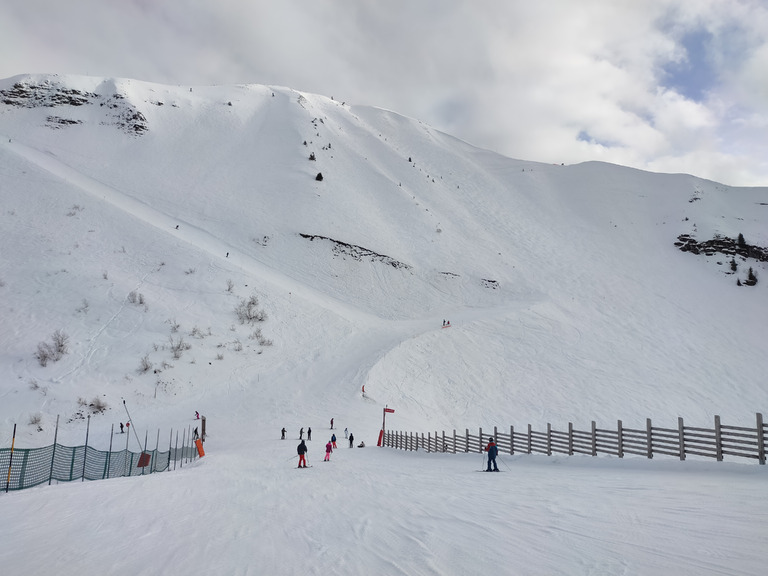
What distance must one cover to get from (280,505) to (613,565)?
7455mm

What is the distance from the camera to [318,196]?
7931 centimetres

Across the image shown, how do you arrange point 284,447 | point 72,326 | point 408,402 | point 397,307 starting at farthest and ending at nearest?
point 397,307 → point 72,326 → point 408,402 → point 284,447

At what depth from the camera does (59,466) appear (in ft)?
54.1

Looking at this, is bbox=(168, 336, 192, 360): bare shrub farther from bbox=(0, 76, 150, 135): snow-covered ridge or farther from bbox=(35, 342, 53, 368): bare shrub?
bbox=(0, 76, 150, 135): snow-covered ridge

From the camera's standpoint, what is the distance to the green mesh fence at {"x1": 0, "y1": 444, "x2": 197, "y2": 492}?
13.8 metres

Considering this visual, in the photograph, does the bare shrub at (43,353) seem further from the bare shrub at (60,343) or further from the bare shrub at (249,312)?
the bare shrub at (249,312)

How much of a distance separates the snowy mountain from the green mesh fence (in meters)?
1.41

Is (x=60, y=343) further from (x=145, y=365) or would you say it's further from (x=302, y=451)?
(x=302, y=451)

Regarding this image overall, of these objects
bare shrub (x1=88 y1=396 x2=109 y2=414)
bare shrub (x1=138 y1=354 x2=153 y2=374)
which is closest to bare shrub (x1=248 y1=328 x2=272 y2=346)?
bare shrub (x1=138 y1=354 x2=153 y2=374)

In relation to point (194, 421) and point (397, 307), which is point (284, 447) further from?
point (397, 307)

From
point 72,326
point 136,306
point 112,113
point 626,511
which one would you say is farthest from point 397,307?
point 112,113

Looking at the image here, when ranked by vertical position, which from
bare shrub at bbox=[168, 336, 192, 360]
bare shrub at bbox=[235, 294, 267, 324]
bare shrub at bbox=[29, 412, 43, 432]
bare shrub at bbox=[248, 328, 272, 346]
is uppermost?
bare shrub at bbox=[235, 294, 267, 324]

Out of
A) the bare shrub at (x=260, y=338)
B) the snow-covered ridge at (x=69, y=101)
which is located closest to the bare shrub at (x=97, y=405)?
the bare shrub at (x=260, y=338)

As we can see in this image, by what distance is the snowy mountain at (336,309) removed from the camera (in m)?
11.0
